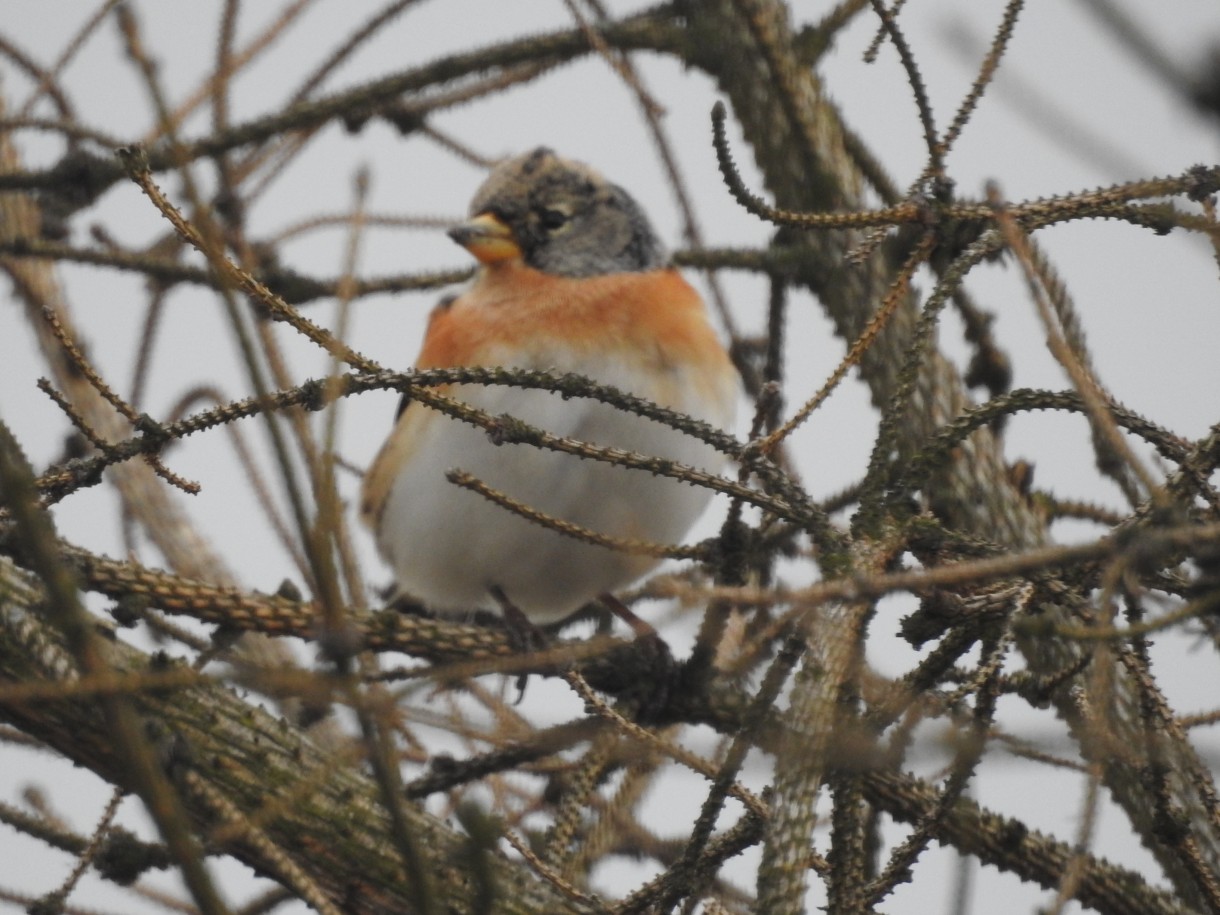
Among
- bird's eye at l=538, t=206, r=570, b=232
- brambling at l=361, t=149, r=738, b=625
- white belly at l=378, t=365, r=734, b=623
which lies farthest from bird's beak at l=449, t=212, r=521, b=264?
white belly at l=378, t=365, r=734, b=623

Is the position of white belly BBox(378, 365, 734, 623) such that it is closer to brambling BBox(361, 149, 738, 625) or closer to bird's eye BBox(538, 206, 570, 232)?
brambling BBox(361, 149, 738, 625)

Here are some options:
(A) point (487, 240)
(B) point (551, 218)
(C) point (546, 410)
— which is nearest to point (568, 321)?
(C) point (546, 410)

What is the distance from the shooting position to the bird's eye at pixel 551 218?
15.3 feet

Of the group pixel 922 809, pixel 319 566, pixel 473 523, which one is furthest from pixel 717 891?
pixel 319 566

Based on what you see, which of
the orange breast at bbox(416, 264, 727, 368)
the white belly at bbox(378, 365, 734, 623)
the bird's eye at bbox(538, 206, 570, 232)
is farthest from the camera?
the bird's eye at bbox(538, 206, 570, 232)

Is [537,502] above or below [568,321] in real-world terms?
below

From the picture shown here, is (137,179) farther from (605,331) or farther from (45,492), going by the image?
(605,331)

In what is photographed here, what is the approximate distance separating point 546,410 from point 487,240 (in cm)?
72

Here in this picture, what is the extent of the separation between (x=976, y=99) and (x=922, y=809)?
129 cm

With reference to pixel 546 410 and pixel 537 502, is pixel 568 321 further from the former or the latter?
pixel 537 502

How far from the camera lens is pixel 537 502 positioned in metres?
4.09

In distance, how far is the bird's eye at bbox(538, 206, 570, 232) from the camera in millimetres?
4652

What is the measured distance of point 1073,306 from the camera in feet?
10.2

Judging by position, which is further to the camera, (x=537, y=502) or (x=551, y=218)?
(x=551, y=218)
